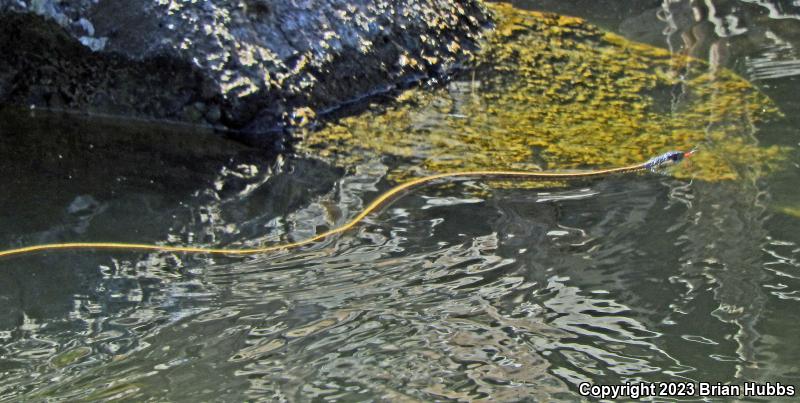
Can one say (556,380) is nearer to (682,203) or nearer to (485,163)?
(682,203)

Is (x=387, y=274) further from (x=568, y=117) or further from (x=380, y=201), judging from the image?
(x=568, y=117)

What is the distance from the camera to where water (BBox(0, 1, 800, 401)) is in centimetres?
287

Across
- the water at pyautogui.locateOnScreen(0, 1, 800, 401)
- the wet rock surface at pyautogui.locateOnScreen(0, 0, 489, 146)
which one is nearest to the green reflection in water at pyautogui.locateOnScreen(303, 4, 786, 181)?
the water at pyautogui.locateOnScreen(0, 1, 800, 401)

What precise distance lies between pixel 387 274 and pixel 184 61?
2317 mm

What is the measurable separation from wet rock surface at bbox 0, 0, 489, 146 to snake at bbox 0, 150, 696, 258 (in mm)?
1136

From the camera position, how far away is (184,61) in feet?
16.8

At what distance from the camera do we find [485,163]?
452 centimetres

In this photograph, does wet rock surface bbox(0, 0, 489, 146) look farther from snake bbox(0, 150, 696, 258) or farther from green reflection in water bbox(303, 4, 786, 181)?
snake bbox(0, 150, 696, 258)

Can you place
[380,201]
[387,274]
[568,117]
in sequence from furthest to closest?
1. [568,117]
2. [380,201]
3. [387,274]

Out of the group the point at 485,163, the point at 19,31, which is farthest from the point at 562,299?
the point at 19,31

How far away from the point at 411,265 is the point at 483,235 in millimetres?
386

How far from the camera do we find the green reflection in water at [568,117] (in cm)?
453

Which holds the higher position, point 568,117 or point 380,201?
point 568,117

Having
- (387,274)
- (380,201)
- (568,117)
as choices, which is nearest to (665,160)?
(568,117)
